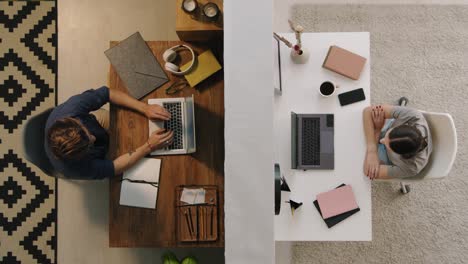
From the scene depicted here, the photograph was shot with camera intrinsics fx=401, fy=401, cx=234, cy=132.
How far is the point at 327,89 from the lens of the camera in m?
1.84

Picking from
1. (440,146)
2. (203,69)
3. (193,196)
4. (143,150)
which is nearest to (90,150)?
(143,150)

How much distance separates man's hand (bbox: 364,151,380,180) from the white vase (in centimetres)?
51

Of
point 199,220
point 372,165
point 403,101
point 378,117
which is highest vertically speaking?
point 403,101

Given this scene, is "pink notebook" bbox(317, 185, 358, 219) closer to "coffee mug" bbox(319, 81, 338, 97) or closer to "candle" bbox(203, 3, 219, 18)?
"coffee mug" bbox(319, 81, 338, 97)

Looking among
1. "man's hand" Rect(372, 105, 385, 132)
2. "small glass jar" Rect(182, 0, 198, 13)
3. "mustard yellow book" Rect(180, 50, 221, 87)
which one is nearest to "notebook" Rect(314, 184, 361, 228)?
"man's hand" Rect(372, 105, 385, 132)

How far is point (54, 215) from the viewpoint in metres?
2.56

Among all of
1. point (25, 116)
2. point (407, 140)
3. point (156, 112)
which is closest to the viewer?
point (407, 140)

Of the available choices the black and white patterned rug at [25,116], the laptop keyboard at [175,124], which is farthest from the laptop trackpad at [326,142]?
the black and white patterned rug at [25,116]

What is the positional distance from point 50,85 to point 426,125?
7.31 ft

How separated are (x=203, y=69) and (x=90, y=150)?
25.3 inches

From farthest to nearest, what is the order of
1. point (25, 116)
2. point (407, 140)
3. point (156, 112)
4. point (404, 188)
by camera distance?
point (25, 116) < point (404, 188) < point (156, 112) < point (407, 140)

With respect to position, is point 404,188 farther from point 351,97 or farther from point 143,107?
point 143,107

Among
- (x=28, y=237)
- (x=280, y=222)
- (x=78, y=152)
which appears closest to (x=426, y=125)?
(x=280, y=222)

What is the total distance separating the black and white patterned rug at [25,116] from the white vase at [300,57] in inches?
64.2
